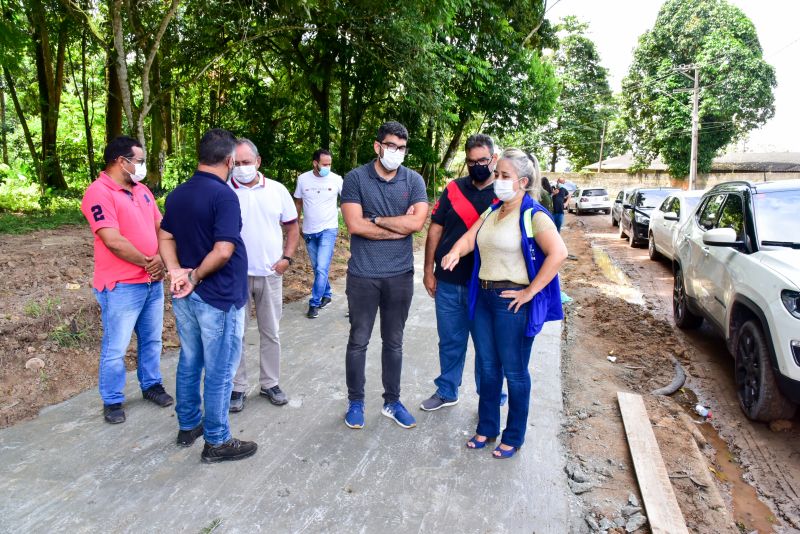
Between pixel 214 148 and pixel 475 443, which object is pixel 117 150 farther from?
pixel 475 443

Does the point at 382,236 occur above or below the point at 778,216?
below

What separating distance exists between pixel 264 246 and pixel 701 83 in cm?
3774

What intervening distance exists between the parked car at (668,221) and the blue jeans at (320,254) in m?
6.41

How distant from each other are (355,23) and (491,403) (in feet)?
26.2

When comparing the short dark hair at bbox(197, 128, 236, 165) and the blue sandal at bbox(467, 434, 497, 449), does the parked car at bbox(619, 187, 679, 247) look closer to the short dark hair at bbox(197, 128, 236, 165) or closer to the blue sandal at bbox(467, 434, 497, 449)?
the blue sandal at bbox(467, 434, 497, 449)

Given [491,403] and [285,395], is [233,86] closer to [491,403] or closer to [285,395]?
[285,395]

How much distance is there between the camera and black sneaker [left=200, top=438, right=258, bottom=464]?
305 centimetres

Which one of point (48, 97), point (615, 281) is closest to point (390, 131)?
point (615, 281)

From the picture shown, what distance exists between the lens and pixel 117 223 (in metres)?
3.38

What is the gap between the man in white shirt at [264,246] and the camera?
364 cm

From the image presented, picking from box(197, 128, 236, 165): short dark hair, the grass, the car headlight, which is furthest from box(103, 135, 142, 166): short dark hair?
the grass

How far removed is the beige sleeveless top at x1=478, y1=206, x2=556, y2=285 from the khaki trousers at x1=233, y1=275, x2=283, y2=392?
1601 millimetres

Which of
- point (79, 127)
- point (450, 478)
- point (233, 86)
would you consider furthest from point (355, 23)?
point (79, 127)

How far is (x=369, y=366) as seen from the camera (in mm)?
4711
